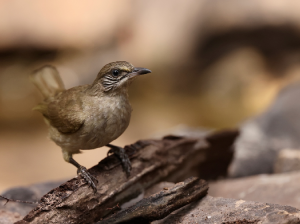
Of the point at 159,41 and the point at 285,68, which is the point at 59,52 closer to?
the point at 159,41

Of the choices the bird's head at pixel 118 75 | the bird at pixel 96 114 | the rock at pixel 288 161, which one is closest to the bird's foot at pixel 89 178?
the bird at pixel 96 114

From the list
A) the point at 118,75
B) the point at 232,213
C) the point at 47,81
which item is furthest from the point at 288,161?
the point at 47,81

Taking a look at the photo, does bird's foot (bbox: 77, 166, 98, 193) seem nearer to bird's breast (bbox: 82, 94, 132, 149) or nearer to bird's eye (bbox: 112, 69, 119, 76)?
bird's breast (bbox: 82, 94, 132, 149)

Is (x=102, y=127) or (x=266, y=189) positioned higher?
(x=102, y=127)

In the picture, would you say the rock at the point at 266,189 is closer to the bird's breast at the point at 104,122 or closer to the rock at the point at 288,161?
the rock at the point at 288,161

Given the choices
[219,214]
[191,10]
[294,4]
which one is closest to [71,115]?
[219,214]

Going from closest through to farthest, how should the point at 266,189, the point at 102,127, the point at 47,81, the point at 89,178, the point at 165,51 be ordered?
the point at 89,178, the point at 102,127, the point at 266,189, the point at 47,81, the point at 165,51

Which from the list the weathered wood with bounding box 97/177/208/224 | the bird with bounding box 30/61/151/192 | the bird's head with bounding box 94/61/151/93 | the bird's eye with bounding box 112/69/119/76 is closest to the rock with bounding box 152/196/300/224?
the weathered wood with bounding box 97/177/208/224

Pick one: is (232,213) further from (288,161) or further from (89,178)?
→ (288,161)
